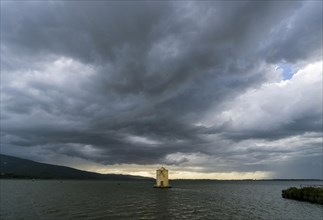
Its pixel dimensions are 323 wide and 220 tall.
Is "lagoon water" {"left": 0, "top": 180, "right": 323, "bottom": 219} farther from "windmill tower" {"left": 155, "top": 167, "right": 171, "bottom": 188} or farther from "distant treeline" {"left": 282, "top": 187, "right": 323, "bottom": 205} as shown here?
"windmill tower" {"left": 155, "top": 167, "right": 171, "bottom": 188}

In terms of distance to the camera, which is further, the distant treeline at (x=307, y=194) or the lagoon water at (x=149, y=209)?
→ the distant treeline at (x=307, y=194)

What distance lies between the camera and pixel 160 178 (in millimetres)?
177750

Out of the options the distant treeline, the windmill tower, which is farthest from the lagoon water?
the windmill tower

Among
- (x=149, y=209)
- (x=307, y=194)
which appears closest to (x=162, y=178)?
(x=307, y=194)

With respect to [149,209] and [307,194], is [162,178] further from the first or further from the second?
[149,209]

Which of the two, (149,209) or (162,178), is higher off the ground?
(162,178)

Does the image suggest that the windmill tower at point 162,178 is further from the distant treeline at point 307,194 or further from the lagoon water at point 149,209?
the lagoon water at point 149,209

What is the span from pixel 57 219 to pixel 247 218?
115ft

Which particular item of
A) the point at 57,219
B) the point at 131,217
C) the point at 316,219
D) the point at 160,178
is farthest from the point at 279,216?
the point at 160,178

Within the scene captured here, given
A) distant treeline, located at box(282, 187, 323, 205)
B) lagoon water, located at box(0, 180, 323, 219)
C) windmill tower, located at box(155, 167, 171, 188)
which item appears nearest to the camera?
lagoon water, located at box(0, 180, 323, 219)

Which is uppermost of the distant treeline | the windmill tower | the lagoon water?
the windmill tower

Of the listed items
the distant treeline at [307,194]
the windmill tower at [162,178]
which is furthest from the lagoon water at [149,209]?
the windmill tower at [162,178]

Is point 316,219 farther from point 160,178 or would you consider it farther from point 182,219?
point 160,178

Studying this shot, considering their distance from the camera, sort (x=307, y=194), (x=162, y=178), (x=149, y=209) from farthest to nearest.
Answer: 1. (x=162, y=178)
2. (x=307, y=194)
3. (x=149, y=209)
